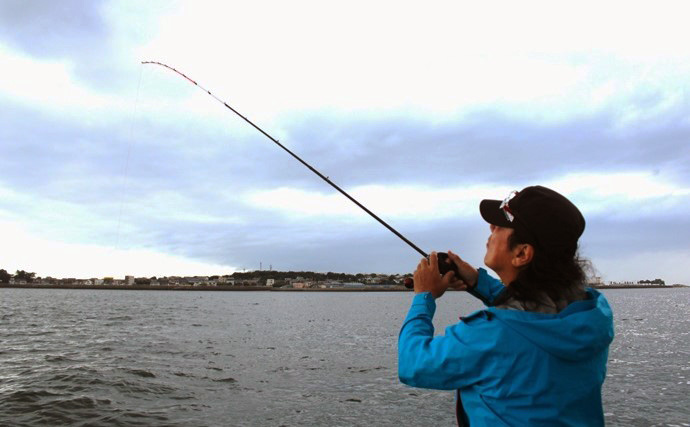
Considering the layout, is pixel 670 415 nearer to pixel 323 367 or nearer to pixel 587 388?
pixel 323 367

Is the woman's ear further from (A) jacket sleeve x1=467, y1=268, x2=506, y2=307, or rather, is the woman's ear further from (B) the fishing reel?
(A) jacket sleeve x1=467, y1=268, x2=506, y2=307

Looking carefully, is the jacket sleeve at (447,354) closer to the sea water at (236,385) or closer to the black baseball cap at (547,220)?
the black baseball cap at (547,220)

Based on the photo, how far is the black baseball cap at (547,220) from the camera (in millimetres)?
1987

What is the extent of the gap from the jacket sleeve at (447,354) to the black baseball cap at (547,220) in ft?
1.33

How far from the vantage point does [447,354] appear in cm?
192

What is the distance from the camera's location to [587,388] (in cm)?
194

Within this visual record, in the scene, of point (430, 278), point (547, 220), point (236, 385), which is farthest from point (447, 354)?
point (236, 385)

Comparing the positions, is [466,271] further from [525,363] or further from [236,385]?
[236,385]

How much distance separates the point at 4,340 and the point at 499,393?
2374 centimetres

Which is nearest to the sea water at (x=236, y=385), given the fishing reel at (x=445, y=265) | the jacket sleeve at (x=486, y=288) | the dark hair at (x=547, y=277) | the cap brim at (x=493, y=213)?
the jacket sleeve at (x=486, y=288)

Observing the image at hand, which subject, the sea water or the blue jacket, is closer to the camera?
the blue jacket

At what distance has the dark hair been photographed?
200 centimetres

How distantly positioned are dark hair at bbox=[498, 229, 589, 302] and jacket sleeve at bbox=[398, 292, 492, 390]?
0.72 feet

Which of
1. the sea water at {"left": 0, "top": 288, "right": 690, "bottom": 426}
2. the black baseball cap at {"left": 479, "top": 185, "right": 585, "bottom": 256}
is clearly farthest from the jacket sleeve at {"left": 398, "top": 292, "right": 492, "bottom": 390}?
the sea water at {"left": 0, "top": 288, "right": 690, "bottom": 426}
